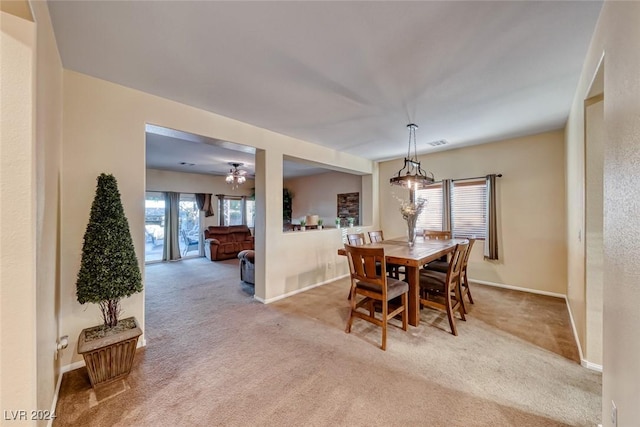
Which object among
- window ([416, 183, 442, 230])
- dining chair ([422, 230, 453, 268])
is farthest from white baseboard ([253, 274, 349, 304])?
window ([416, 183, 442, 230])

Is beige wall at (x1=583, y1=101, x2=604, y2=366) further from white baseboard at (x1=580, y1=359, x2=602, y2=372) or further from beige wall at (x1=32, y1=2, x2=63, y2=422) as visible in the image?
beige wall at (x1=32, y1=2, x2=63, y2=422)

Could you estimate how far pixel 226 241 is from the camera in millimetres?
7574

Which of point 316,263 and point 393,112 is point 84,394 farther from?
point 393,112

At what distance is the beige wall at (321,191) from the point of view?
22.7ft

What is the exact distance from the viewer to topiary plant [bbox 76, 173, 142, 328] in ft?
6.39

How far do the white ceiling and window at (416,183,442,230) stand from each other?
78.5 inches

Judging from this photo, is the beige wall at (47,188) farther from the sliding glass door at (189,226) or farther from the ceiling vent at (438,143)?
the sliding glass door at (189,226)

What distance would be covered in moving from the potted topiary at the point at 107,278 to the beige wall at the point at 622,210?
2.93m

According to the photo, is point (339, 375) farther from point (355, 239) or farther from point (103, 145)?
point (103, 145)

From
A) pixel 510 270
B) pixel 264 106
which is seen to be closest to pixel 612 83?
pixel 264 106

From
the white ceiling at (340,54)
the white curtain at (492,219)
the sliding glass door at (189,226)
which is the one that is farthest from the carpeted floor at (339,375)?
the sliding glass door at (189,226)

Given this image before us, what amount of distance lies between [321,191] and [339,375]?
5934 millimetres

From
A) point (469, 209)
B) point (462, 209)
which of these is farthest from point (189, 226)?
point (469, 209)

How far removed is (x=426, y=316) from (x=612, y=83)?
2.74m
